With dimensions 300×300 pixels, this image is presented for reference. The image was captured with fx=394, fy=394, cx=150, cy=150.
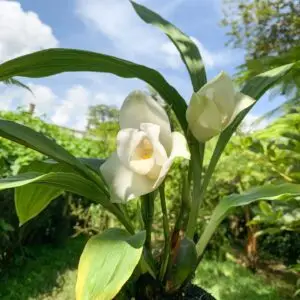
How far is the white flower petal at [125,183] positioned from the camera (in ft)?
2.03

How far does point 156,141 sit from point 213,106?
0.12 metres

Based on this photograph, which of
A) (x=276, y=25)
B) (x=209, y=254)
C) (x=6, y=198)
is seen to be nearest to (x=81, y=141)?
(x=6, y=198)

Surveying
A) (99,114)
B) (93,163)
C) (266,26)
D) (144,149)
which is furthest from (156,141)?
(266,26)

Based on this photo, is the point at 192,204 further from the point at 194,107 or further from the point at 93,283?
the point at 93,283

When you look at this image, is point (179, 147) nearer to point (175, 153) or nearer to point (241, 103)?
point (175, 153)

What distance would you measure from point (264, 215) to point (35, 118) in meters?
2.35

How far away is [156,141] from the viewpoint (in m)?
0.61

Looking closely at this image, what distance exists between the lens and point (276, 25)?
347 inches

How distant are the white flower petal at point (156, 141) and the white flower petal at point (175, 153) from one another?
0.04ft

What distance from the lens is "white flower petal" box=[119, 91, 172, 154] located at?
25.5 inches

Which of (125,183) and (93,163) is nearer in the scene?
(125,183)

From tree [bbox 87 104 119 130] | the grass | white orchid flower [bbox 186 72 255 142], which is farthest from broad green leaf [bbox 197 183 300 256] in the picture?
tree [bbox 87 104 119 130]

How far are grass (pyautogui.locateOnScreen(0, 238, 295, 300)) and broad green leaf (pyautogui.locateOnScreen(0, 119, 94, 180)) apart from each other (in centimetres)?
204

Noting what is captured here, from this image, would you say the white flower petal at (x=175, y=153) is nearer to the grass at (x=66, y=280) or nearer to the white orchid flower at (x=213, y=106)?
the white orchid flower at (x=213, y=106)
